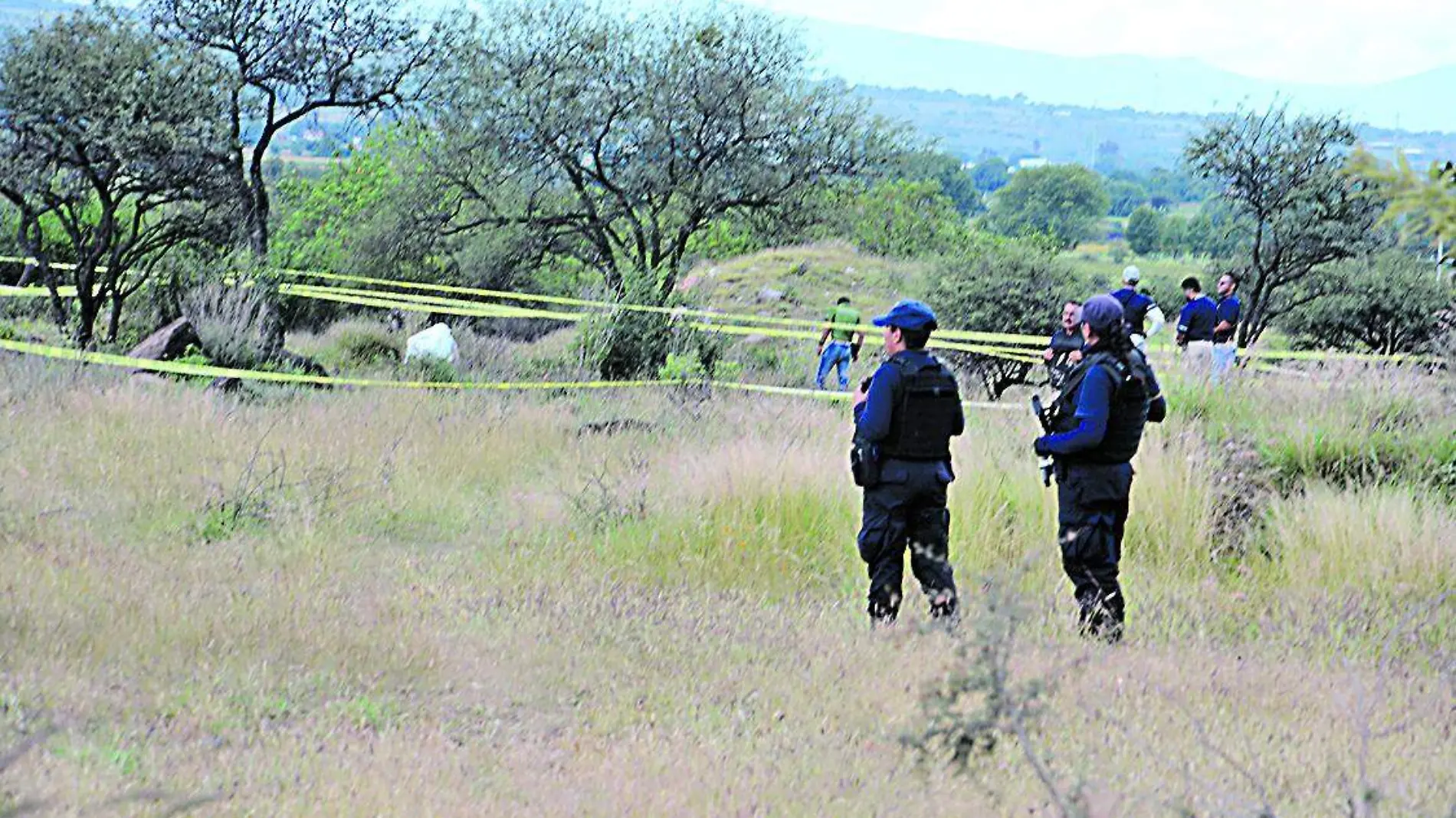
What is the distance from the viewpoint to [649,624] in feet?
21.6

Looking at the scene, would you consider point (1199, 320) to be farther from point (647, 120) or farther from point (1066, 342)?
point (647, 120)

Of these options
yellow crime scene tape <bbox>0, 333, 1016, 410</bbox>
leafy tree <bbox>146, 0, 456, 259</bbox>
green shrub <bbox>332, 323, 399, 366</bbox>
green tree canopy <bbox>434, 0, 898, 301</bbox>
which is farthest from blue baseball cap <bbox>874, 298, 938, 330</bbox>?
green tree canopy <bbox>434, 0, 898, 301</bbox>

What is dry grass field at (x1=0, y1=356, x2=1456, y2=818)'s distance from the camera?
449cm

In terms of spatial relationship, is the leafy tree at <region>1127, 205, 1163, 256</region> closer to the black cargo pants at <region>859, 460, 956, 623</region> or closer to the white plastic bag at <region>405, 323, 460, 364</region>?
the white plastic bag at <region>405, 323, 460, 364</region>

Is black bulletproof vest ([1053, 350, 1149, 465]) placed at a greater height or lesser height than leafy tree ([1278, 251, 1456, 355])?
greater

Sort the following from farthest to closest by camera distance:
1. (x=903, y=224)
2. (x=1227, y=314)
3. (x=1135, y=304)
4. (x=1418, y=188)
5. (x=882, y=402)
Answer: (x=903, y=224), (x=1227, y=314), (x=1135, y=304), (x=882, y=402), (x=1418, y=188)

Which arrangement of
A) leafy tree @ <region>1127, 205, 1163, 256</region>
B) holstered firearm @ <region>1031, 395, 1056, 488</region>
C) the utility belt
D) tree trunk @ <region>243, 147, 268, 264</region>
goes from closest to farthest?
the utility belt, holstered firearm @ <region>1031, 395, 1056, 488</region>, tree trunk @ <region>243, 147, 268, 264</region>, leafy tree @ <region>1127, 205, 1163, 256</region>

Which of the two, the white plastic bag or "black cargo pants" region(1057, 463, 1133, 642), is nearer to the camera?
"black cargo pants" region(1057, 463, 1133, 642)

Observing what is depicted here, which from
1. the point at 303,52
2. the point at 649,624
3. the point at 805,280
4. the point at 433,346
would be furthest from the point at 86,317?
the point at 805,280

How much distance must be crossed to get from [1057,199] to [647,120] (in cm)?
11073

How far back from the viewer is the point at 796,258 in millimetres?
40719

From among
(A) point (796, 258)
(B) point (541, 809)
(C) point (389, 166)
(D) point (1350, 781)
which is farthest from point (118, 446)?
(A) point (796, 258)

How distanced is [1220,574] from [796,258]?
32.7 meters

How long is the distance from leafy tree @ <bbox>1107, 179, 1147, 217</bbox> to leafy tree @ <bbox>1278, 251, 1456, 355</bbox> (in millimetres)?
145842
